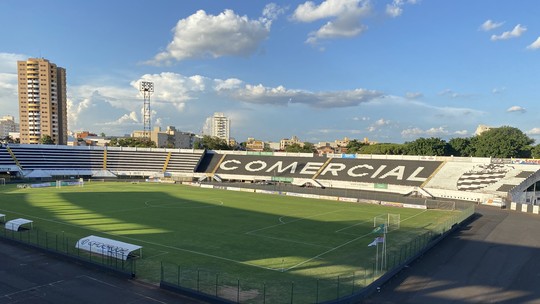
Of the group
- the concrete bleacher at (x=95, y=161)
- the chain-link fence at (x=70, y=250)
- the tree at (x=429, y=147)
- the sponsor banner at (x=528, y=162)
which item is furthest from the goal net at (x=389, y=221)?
the tree at (x=429, y=147)

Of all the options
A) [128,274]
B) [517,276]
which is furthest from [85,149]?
[517,276]

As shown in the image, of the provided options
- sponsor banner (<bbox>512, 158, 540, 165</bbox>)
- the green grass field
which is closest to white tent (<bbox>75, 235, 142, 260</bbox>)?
the green grass field

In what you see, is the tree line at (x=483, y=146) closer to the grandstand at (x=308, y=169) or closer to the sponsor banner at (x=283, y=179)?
the grandstand at (x=308, y=169)

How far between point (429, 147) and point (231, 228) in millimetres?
88316

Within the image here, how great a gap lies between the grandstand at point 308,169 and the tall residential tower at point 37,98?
87586 millimetres

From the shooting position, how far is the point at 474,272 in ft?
78.8

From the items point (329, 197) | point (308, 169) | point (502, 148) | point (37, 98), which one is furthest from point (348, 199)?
point (37, 98)

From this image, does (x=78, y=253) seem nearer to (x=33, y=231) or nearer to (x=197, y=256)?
(x=197, y=256)

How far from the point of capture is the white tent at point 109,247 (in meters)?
23.9

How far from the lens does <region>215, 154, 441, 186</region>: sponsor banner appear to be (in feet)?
244

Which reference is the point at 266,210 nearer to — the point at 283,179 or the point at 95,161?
the point at 283,179

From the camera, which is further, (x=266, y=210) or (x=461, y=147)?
(x=461, y=147)

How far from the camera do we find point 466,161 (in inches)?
2872

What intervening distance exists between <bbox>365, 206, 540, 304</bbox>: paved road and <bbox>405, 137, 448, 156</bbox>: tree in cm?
7275
